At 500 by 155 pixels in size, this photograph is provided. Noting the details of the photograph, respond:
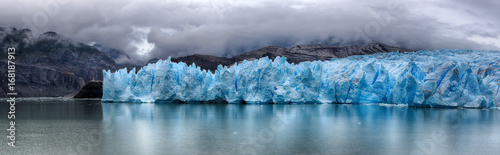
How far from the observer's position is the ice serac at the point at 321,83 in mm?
25094

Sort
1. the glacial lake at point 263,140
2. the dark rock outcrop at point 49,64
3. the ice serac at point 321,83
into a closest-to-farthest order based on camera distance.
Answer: the glacial lake at point 263,140 < the ice serac at point 321,83 < the dark rock outcrop at point 49,64

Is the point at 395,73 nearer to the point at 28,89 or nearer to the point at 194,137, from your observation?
the point at 194,137

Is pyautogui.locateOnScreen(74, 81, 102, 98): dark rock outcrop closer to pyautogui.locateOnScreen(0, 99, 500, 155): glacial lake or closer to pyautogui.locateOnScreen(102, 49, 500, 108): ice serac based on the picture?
pyautogui.locateOnScreen(102, 49, 500, 108): ice serac

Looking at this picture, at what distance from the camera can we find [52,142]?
9688 millimetres

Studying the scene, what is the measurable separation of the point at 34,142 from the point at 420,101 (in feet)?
71.9

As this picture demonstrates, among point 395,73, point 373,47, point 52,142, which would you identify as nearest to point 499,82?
point 395,73

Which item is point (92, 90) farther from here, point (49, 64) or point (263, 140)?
point (49, 64)

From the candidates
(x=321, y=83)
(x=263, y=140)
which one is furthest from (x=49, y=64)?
(x=263, y=140)

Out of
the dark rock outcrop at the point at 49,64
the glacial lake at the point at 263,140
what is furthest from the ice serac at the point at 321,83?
the dark rock outcrop at the point at 49,64

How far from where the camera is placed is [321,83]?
33.0 m

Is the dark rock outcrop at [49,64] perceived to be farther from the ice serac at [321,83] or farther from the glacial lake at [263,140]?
the glacial lake at [263,140]

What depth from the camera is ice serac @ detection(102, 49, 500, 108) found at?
25.1 metres

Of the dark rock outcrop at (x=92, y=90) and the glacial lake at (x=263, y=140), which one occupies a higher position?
the dark rock outcrop at (x=92, y=90)

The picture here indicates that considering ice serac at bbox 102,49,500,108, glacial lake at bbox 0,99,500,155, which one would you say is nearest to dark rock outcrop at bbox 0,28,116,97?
ice serac at bbox 102,49,500,108
